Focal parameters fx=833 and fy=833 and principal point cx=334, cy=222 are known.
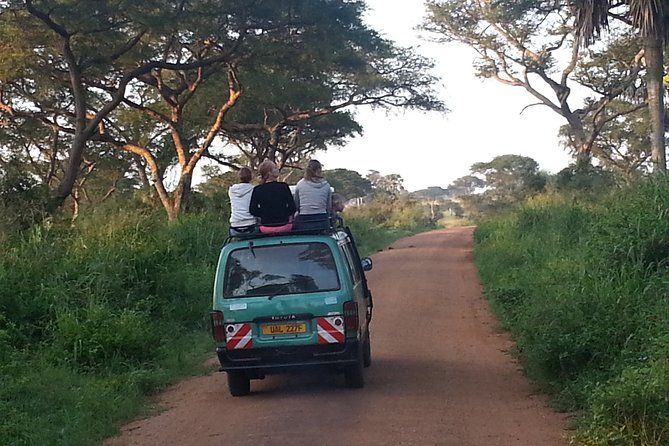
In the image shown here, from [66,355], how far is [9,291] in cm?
155

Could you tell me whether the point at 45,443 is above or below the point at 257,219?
below

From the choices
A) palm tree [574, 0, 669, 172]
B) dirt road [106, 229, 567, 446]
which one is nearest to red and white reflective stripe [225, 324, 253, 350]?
dirt road [106, 229, 567, 446]

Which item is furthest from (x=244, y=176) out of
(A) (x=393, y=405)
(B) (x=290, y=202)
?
(A) (x=393, y=405)

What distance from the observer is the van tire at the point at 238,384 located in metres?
8.27

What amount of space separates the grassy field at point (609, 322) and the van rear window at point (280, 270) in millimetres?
2346

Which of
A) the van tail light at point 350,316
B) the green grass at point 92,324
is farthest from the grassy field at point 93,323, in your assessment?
the van tail light at point 350,316

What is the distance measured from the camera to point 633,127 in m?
36.8

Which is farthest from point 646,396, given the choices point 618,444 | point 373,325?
point 373,325

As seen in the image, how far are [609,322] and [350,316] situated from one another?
2.59 m

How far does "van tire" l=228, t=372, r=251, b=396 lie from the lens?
27.1 feet

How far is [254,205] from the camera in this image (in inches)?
343

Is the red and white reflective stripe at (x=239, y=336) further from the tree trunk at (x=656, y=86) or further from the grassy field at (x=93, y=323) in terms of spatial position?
the tree trunk at (x=656, y=86)

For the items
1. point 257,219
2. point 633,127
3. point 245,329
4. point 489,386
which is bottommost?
point 489,386

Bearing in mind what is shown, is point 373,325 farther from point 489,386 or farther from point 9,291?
point 9,291
